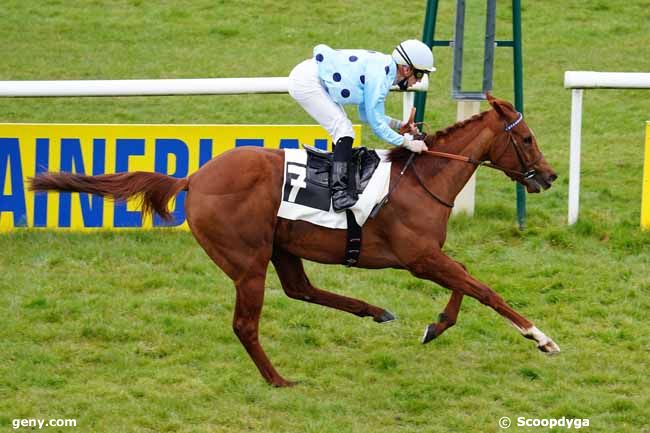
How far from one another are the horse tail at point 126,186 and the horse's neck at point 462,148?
5.28 ft

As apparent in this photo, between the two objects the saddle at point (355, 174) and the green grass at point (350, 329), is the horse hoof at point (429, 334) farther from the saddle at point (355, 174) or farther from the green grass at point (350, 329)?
the saddle at point (355, 174)

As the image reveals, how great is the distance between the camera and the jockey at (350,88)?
22.0ft

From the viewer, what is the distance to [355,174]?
6.88 metres

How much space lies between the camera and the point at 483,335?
25.0 feet

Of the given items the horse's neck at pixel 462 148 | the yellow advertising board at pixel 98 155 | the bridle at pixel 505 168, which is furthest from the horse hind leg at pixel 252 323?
the yellow advertising board at pixel 98 155

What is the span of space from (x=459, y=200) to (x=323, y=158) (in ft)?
10.8

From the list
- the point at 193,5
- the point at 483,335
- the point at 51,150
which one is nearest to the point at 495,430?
the point at 483,335

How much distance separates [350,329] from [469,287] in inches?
49.3

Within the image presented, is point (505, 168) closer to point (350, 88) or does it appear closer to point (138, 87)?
point (350, 88)

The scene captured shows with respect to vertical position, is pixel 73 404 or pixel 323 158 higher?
pixel 323 158

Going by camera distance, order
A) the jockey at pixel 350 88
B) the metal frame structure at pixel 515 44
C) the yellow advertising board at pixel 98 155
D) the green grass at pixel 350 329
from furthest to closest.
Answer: the metal frame structure at pixel 515 44 → the yellow advertising board at pixel 98 155 → the jockey at pixel 350 88 → the green grass at pixel 350 329

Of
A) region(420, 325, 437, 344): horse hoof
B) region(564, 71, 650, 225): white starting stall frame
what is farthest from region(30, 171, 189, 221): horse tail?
region(564, 71, 650, 225): white starting stall frame

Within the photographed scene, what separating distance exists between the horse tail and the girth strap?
3.37 ft

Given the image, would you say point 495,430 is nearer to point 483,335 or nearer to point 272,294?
point 483,335
